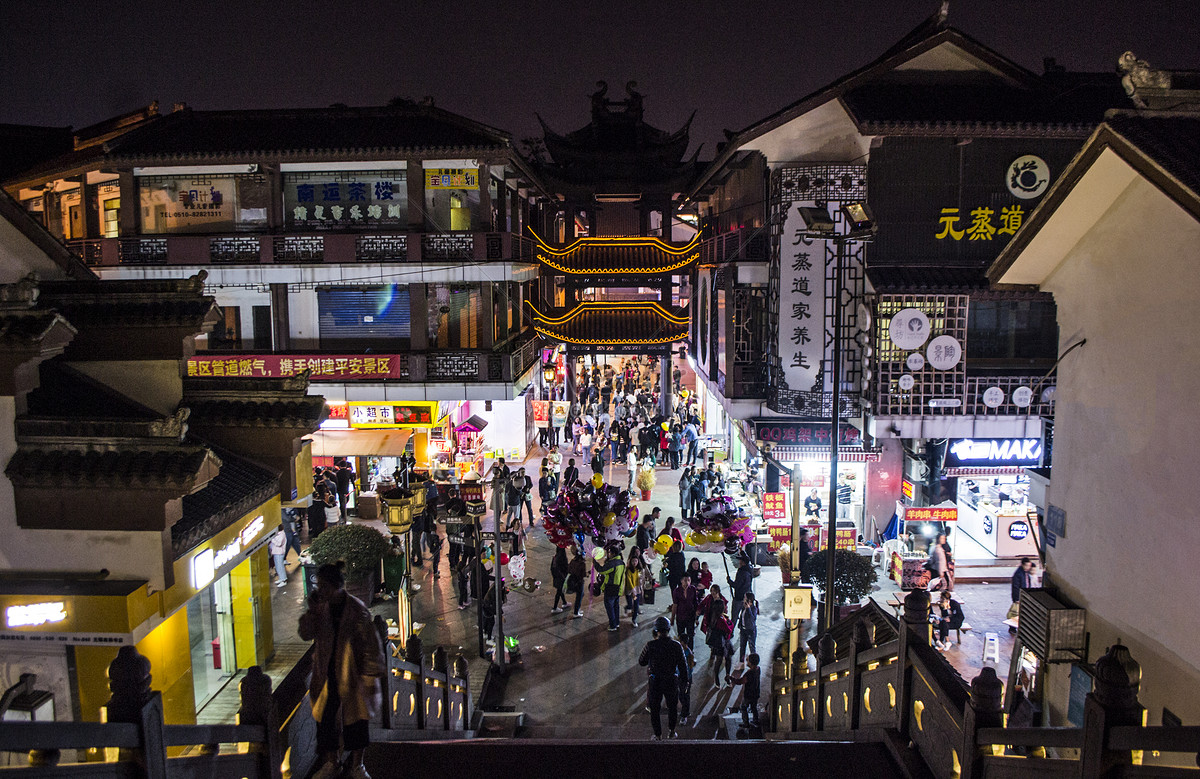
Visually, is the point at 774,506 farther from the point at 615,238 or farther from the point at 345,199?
the point at 615,238

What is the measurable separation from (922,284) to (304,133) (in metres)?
16.8

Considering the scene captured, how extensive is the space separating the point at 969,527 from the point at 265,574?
15.7m

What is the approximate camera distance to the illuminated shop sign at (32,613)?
812cm


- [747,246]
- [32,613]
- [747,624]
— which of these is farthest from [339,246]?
[747,624]

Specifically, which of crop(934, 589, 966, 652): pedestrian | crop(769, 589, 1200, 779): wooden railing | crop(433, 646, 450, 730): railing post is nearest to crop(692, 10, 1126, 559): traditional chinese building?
Result: crop(934, 589, 966, 652): pedestrian

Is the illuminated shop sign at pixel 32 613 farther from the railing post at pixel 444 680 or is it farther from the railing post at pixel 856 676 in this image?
the railing post at pixel 856 676

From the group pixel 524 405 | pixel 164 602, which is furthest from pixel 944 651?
pixel 524 405

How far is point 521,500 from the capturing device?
66.7ft

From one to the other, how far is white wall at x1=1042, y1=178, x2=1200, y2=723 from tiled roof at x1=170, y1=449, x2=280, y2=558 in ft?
33.3

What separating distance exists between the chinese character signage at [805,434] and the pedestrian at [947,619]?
4.16 m

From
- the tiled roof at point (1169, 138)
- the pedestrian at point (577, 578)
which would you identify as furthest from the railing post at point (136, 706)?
the pedestrian at point (577, 578)

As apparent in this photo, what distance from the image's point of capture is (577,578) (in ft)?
49.8

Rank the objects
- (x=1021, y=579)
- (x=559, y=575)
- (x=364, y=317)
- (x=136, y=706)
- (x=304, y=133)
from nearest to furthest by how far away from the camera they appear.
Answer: (x=136, y=706) → (x=1021, y=579) → (x=559, y=575) → (x=364, y=317) → (x=304, y=133)

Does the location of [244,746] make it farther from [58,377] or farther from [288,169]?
[288,169]
